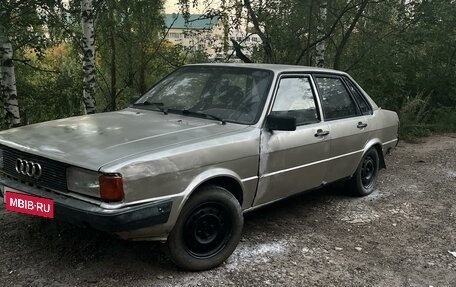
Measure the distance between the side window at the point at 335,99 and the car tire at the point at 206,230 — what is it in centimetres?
177

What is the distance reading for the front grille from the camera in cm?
315

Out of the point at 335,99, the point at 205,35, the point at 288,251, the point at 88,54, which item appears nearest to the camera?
the point at 288,251

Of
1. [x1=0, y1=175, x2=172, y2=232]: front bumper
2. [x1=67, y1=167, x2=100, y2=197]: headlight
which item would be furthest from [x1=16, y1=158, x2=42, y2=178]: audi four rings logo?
[x1=67, y1=167, x2=100, y2=197]: headlight

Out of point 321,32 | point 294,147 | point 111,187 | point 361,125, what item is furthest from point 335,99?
point 321,32

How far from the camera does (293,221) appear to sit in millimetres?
4840

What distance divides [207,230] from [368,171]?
3035mm

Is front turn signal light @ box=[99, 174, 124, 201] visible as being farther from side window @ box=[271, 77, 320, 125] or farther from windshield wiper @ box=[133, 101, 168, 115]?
side window @ box=[271, 77, 320, 125]

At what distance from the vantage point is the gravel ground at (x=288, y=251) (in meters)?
3.43

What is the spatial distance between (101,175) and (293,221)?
8.30 feet

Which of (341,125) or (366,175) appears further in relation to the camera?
(366,175)

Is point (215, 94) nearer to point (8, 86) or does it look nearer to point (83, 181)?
point (83, 181)

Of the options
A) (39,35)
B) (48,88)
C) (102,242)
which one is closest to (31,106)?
(48,88)

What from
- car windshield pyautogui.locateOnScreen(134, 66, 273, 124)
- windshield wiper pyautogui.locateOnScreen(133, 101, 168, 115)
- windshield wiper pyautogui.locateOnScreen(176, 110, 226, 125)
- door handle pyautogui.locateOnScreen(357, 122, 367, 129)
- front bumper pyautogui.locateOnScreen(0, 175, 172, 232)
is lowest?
front bumper pyautogui.locateOnScreen(0, 175, 172, 232)

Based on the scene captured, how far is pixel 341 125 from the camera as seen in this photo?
16.2ft
